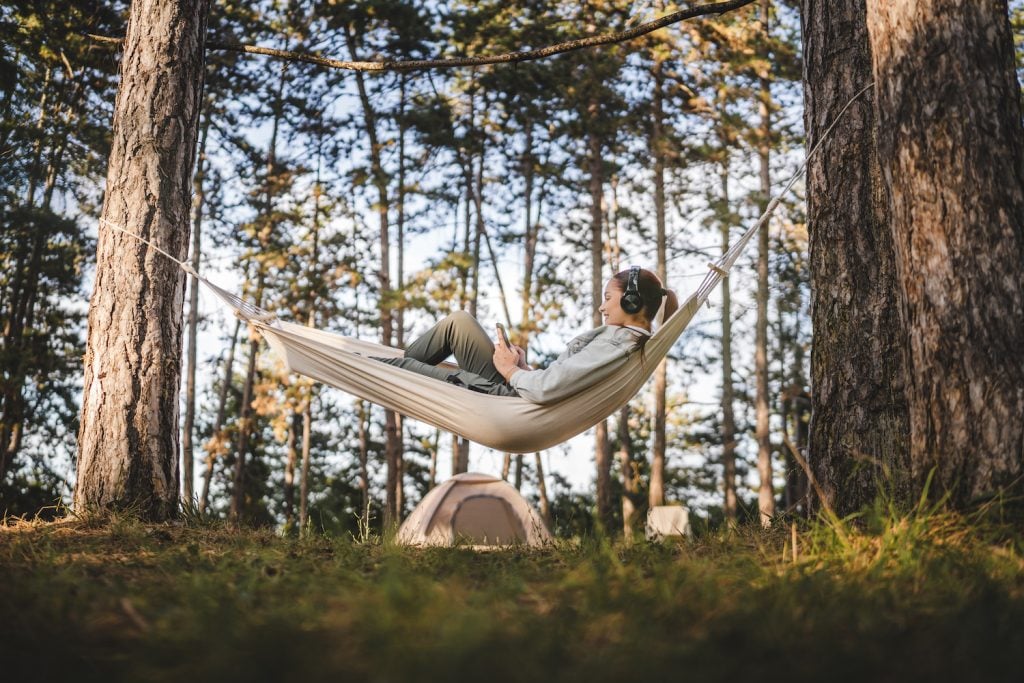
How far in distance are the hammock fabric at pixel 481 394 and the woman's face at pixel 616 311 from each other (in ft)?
0.53

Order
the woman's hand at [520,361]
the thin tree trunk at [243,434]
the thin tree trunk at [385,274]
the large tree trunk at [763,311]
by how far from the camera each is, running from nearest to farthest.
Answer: the woman's hand at [520,361], the thin tree trunk at [385,274], the large tree trunk at [763,311], the thin tree trunk at [243,434]

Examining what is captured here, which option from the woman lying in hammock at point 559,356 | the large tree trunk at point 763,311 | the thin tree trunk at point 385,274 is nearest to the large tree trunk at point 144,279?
the woman lying in hammock at point 559,356

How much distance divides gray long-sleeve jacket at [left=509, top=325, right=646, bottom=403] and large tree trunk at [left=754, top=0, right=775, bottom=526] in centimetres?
679

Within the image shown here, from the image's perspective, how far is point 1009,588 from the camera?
4.93ft

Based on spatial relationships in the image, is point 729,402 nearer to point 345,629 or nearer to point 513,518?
point 513,518

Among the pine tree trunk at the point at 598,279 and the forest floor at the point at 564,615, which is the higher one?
the pine tree trunk at the point at 598,279

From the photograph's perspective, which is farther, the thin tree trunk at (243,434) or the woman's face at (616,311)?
the thin tree trunk at (243,434)

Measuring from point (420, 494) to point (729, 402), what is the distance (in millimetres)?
6352

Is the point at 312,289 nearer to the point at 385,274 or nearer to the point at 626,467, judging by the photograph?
the point at 385,274

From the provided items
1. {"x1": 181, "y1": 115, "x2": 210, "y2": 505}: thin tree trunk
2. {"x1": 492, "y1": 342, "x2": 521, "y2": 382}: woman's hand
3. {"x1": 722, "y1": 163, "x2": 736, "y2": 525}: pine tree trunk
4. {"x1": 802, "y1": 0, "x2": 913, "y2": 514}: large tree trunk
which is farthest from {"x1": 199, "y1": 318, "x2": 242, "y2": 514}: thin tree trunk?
{"x1": 802, "y1": 0, "x2": 913, "y2": 514}: large tree trunk

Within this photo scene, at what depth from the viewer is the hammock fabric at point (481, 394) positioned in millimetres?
2781

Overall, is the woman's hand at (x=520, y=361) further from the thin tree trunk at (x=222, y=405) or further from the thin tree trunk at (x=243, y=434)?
the thin tree trunk at (x=222, y=405)

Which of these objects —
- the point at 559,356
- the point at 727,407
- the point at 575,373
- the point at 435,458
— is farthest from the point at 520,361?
the point at 435,458

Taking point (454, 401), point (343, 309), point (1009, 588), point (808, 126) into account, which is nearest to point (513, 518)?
point (454, 401)
